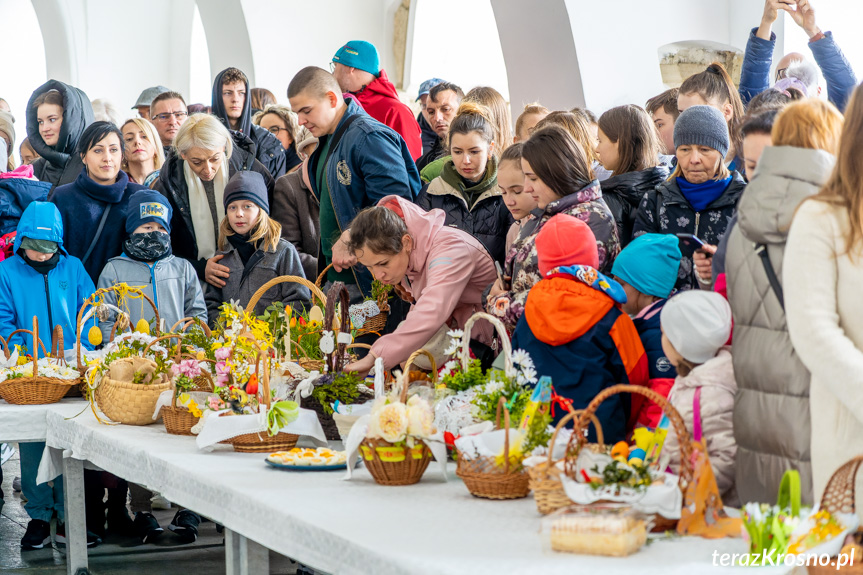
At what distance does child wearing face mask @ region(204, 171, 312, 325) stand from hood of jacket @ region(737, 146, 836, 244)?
288 centimetres

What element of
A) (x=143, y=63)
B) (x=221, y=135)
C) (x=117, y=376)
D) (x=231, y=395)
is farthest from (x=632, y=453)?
(x=143, y=63)

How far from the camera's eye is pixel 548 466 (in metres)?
2.17

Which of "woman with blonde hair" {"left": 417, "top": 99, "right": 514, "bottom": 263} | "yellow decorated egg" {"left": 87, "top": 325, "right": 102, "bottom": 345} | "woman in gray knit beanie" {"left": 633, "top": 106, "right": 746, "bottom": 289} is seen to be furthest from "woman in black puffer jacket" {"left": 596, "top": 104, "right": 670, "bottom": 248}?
"yellow decorated egg" {"left": 87, "top": 325, "right": 102, "bottom": 345}

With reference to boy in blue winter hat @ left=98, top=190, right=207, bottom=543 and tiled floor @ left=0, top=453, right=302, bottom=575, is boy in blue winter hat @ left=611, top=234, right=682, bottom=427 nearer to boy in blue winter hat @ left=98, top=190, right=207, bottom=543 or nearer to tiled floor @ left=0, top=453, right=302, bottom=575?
tiled floor @ left=0, top=453, right=302, bottom=575

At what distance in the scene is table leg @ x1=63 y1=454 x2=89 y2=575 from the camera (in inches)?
153

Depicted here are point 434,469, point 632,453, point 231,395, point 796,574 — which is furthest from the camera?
point 231,395

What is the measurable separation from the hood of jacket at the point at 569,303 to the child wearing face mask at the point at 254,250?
6.99 ft

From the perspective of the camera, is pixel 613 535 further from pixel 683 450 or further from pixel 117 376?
pixel 117 376

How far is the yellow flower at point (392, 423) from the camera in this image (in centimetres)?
253

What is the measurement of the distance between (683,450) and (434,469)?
0.94 meters

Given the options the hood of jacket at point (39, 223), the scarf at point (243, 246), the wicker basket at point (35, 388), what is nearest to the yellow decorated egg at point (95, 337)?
the wicker basket at point (35, 388)

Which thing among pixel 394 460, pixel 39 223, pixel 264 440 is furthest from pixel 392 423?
pixel 39 223

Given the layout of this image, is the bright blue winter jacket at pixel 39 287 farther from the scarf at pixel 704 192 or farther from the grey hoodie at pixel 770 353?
the grey hoodie at pixel 770 353

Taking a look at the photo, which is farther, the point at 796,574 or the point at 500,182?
the point at 500,182
